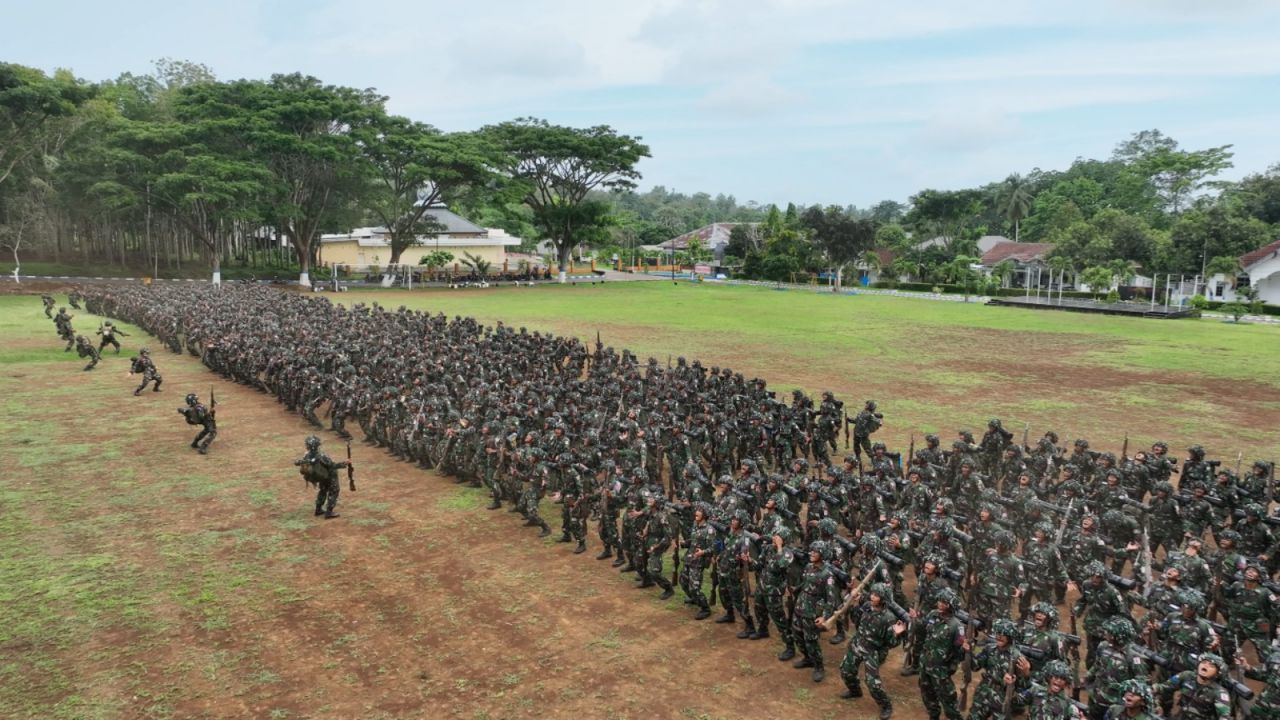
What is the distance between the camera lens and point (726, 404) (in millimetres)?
16391

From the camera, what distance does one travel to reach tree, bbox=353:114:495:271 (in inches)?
2196

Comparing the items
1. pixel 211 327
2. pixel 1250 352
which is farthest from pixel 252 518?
pixel 1250 352

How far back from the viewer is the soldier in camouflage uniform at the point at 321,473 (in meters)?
12.5

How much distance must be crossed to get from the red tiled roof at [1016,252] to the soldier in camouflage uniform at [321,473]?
7010 cm

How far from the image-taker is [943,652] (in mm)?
7238

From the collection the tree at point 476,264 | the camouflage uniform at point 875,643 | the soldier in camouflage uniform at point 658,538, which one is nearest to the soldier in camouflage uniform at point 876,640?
the camouflage uniform at point 875,643

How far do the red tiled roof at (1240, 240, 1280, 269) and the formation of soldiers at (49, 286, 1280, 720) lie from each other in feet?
157

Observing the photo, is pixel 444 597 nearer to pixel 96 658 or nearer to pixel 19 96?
pixel 96 658

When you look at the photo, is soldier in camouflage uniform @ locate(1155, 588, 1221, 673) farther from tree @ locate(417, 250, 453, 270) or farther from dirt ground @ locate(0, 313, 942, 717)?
tree @ locate(417, 250, 453, 270)

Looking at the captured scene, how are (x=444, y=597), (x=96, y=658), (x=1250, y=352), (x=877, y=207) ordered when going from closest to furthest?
(x=96, y=658)
(x=444, y=597)
(x=1250, y=352)
(x=877, y=207)

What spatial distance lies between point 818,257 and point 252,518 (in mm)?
60522

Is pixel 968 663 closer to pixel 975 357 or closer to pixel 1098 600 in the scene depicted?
pixel 1098 600

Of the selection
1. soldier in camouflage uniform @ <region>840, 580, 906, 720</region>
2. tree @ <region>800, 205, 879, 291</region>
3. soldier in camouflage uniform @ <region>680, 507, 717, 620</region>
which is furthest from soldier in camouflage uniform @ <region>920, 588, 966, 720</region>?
tree @ <region>800, 205, 879, 291</region>

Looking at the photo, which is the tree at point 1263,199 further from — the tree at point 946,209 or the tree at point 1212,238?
the tree at point 946,209
